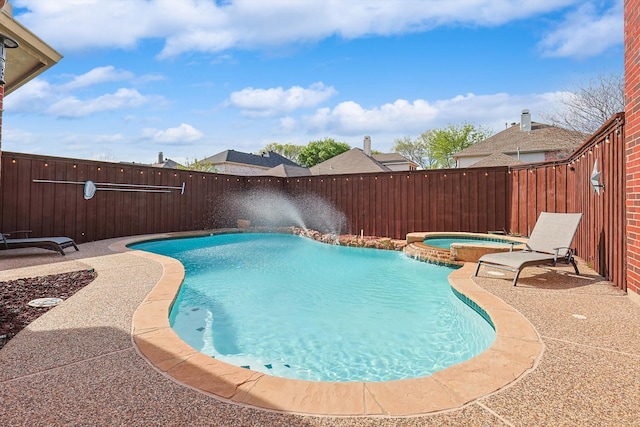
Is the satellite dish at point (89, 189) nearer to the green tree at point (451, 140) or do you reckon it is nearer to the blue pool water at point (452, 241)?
the blue pool water at point (452, 241)

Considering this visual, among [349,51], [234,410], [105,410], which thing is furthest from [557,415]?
[349,51]

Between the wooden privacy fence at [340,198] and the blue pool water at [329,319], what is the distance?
7.76 ft

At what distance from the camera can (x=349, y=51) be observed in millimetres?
13016

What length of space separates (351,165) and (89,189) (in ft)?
48.3

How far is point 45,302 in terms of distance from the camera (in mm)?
3449

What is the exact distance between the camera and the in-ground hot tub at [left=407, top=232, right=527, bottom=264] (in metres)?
6.37

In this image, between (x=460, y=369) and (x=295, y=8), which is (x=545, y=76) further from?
(x=460, y=369)

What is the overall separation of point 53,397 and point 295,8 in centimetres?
719

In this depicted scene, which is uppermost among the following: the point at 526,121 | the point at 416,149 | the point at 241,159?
the point at 416,149

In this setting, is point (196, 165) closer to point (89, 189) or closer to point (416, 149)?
point (89, 189)

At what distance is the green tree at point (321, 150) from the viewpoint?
1549 inches

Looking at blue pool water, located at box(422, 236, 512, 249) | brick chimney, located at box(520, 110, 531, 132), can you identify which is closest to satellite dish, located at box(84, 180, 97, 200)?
blue pool water, located at box(422, 236, 512, 249)

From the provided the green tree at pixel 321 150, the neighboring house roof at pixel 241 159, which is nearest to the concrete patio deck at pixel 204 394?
the neighboring house roof at pixel 241 159

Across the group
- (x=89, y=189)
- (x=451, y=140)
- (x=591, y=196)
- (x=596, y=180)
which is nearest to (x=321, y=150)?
(x=451, y=140)
